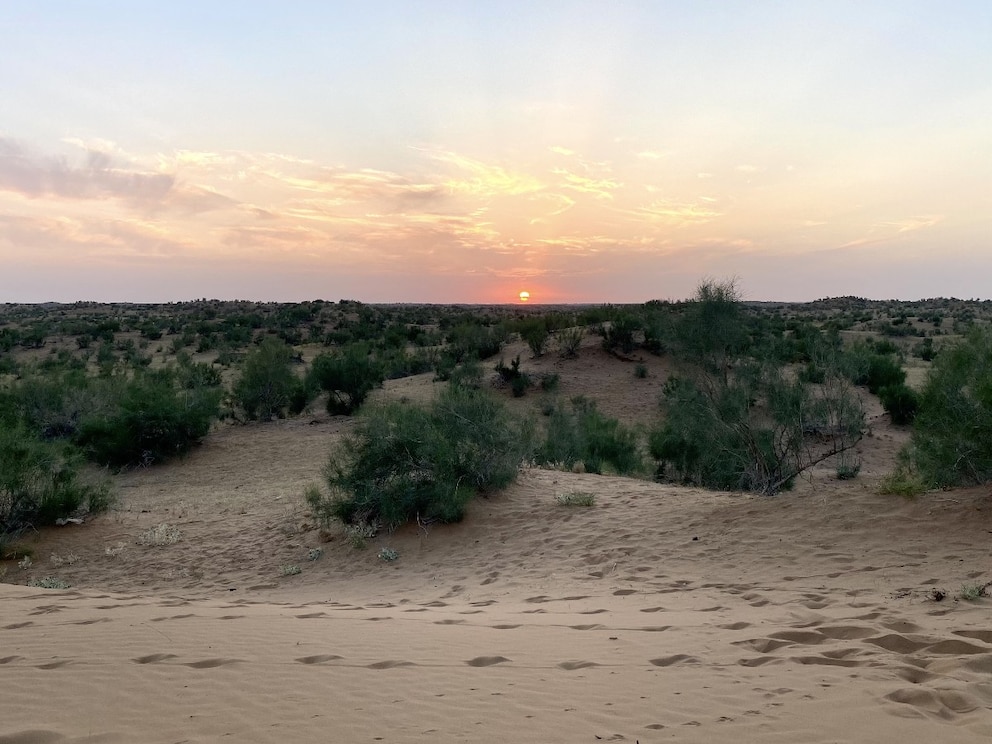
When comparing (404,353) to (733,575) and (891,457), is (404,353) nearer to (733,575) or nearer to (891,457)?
(891,457)

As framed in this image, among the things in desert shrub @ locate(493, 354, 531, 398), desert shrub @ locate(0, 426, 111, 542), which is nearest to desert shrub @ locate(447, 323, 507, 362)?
desert shrub @ locate(493, 354, 531, 398)

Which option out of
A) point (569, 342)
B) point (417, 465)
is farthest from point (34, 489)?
point (569, 342)

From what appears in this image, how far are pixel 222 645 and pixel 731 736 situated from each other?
415 centimetres

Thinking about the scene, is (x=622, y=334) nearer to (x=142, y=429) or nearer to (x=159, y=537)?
(x=142, y=429)

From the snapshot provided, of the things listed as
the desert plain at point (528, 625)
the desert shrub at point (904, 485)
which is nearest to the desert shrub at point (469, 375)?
the desert plain at point (528, 625)

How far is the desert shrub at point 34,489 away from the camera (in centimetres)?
1263

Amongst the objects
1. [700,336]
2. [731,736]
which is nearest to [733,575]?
[731,736]

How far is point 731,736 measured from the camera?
4059 millimetres

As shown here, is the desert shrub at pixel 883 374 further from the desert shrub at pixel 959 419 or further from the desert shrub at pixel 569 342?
the desert shrub at pixel 959 419

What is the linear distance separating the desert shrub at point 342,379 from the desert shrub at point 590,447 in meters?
8.90

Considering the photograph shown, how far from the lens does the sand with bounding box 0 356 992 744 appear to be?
170 inches

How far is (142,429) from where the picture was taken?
20812mm

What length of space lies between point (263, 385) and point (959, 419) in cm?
2264

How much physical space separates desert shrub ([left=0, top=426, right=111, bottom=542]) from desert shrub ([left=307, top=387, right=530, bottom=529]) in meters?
4.54
